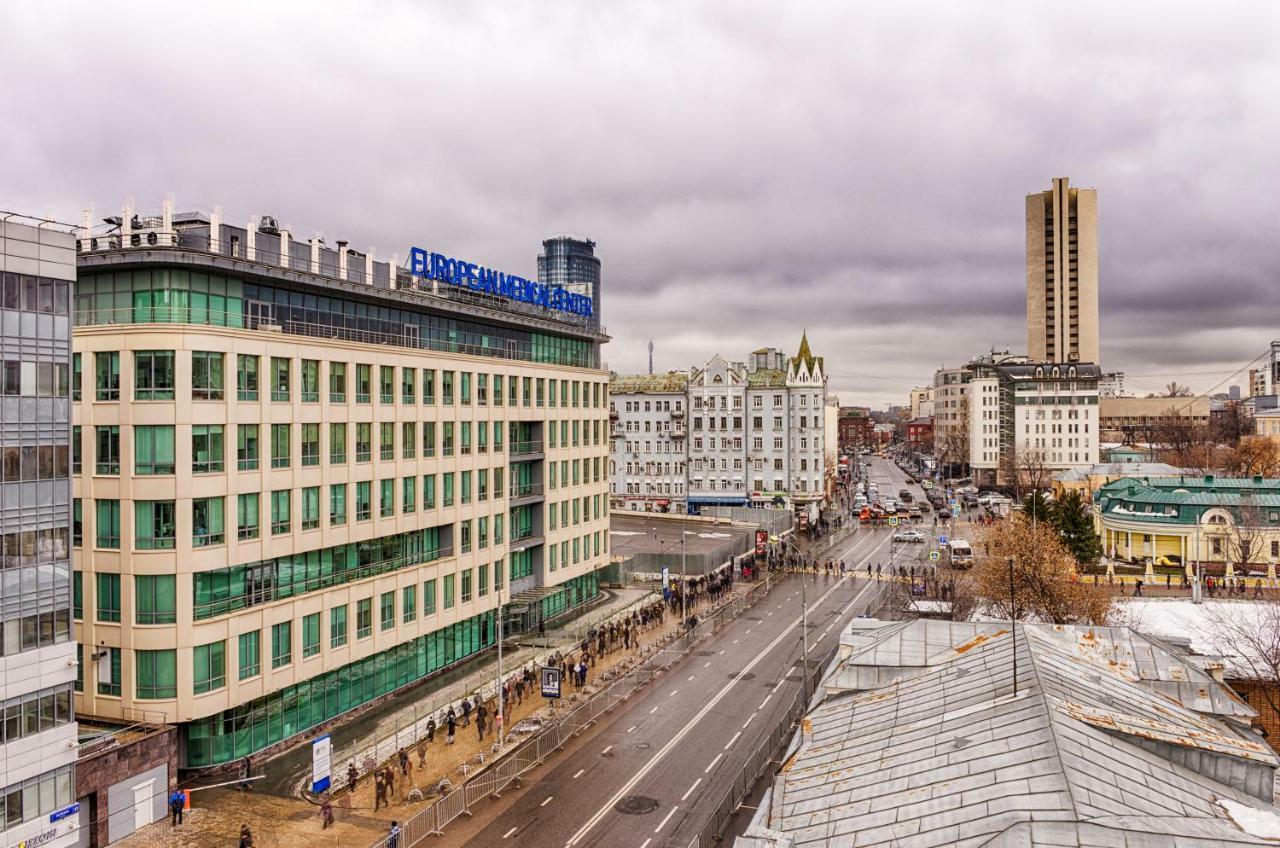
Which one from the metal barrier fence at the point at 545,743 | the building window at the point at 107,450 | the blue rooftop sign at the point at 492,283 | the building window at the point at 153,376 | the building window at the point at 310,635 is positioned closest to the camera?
the metal barrier fence at the point at 545,743

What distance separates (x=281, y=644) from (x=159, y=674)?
17.2 ft

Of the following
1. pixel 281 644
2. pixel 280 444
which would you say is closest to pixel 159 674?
pixel 281 644

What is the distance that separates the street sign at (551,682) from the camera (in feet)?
143

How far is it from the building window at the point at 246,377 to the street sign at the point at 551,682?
1858 cm

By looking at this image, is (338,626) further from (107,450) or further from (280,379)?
(107,450)

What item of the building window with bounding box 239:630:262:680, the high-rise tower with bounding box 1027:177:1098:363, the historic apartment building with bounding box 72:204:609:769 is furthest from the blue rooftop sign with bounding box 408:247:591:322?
the high-rise tower with bounding box 1027:177:1098:363

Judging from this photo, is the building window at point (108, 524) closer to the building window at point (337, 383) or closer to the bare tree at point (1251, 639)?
the building window at point (337, 383)

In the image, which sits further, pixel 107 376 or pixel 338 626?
pixel 338 626

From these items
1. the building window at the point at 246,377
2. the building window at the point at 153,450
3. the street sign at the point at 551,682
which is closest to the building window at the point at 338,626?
the street sign at the point at 551,682

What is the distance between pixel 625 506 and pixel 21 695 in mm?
97613

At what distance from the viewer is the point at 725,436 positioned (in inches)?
4685

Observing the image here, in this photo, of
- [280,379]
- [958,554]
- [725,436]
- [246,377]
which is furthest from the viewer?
[725,436]

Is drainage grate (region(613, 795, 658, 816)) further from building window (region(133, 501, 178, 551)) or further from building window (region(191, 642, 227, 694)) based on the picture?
building window (region(133, 501, 178, 551))

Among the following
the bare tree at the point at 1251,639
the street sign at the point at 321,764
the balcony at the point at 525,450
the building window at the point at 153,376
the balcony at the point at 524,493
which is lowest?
the street sign at the point at 321,764
